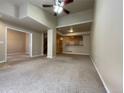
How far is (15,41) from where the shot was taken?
29.7ft

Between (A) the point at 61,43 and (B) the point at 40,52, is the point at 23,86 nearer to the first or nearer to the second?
(B) the point at 40,52

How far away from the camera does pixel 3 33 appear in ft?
16.1

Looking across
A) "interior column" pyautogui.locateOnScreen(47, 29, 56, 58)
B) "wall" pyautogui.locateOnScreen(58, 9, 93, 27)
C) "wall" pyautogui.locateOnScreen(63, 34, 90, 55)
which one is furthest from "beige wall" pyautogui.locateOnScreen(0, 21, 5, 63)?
"wall" pyautogui.locateOnScreen(63, 34, 90, 55)

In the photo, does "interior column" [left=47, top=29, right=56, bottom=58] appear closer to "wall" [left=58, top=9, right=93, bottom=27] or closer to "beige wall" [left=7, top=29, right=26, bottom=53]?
"wall" [left=58, top=9, right=93, bottom=27]

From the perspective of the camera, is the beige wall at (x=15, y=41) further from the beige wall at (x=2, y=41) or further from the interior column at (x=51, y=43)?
Result: the interior column at (x=51, y=43)

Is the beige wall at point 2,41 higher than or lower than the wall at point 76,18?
lower

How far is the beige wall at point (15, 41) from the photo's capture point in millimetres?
8391

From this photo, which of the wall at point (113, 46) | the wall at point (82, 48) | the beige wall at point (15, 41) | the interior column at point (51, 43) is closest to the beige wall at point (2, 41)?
the interior column at point (51, 43)

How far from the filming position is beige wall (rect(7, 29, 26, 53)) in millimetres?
8391

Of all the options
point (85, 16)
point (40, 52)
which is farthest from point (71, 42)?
point (85, 16)

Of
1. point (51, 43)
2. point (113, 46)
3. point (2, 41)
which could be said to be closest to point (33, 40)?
point (51, 43)

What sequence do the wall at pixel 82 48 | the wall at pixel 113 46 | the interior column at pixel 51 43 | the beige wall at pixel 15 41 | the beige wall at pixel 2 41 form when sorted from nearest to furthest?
the wall at pixel 113 46, the beige wall at pixel 2 41, the interior column at pixel 51 43, the beige wall at pixel 15 41, the wall at pixel 82 48

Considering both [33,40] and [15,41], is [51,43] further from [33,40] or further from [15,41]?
[15,41]

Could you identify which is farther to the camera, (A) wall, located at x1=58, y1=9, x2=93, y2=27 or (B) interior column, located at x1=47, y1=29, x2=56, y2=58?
(B) interior column, located at x1=47, y1=29, x2=56, y2=58
